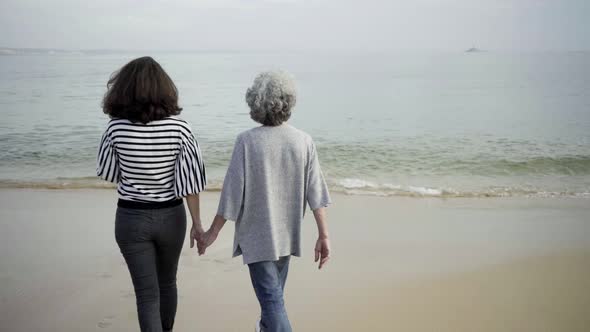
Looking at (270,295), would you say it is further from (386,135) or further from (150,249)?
(386,135)

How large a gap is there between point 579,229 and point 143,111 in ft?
16.6

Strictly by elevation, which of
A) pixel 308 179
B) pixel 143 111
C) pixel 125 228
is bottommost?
pixel 125 228

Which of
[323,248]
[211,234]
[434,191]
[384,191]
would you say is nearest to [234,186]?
[211,234]

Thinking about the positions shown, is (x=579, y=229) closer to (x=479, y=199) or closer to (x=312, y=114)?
(x=479, y=199)

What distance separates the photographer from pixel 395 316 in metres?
3.58

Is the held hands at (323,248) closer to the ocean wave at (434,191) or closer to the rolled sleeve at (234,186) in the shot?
the rolled sleeve at (234,186)

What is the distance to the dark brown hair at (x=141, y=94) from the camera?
2303 millimetres

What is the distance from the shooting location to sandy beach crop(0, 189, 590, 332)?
11.6ft

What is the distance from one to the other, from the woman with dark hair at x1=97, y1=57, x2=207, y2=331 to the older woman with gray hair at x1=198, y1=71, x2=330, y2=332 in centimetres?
21

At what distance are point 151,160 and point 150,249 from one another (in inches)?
17.1

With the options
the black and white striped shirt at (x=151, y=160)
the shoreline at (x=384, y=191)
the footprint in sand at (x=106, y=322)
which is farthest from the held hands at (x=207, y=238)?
the shoreline at (x=384, y=191)

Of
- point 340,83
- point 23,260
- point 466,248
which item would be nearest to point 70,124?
point 23,260

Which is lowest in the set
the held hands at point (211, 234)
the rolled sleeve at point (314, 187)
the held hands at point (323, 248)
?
the held hands at point (323, 248)

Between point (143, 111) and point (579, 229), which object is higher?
point (143, 111)
